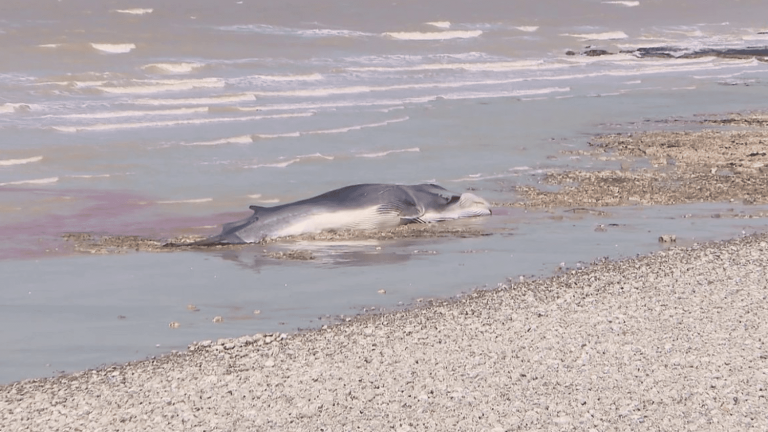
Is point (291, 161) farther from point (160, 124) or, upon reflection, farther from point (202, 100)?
point (202, 100)

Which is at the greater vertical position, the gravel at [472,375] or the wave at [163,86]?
the wave at [163,86]

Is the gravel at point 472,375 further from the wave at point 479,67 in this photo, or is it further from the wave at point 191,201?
the wave at point 479,67

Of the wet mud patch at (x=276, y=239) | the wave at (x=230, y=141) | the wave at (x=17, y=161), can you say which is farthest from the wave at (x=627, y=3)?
the wet mud patch at (x=276, y=239)

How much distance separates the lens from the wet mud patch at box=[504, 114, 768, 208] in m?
13.7

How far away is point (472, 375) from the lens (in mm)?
6742

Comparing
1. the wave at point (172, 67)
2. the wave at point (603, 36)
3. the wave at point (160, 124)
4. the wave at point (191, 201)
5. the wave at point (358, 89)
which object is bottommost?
the wave at point (191, 201)

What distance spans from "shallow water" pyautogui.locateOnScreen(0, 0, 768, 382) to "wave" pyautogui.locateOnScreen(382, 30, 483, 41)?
62cm

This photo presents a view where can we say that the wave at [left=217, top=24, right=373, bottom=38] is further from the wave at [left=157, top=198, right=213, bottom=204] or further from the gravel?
the gravel

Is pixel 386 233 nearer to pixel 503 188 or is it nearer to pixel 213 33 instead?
pixel 503 188

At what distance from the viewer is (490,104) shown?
25.8m

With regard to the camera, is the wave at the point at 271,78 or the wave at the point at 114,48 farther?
the wave at the point at 114,48

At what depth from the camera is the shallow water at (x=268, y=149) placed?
30.0 feet

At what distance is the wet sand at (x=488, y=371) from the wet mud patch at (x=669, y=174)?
172 inches

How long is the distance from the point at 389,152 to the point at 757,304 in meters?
10.5
